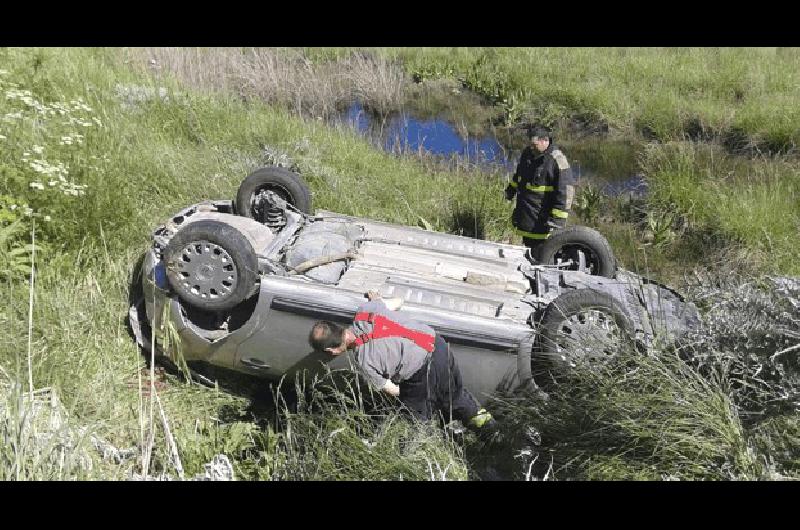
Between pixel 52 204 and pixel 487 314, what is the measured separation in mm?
3642

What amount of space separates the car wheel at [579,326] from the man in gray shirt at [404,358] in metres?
0.60

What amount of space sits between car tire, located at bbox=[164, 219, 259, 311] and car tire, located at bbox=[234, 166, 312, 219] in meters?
1.43

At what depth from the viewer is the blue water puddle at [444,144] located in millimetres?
9656

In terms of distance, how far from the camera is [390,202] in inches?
327

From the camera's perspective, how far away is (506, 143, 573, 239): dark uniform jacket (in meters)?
6.24

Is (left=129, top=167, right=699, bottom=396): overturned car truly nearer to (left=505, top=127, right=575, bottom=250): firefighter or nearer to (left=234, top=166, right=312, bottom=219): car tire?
(left=234, top=166, right=312, bottom=219): car tire

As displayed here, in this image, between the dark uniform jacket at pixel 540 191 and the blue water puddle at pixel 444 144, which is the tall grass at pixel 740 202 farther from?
the dark uniform jacket at pixel 540 191

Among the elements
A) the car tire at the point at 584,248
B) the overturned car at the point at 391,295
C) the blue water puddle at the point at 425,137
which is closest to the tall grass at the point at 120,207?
the overturned car at the point at 391,295

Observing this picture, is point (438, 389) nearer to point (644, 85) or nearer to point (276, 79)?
point (276, 79)

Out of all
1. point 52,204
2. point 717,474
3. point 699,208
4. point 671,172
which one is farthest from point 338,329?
point 671,172

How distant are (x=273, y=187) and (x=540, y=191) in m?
2.56
